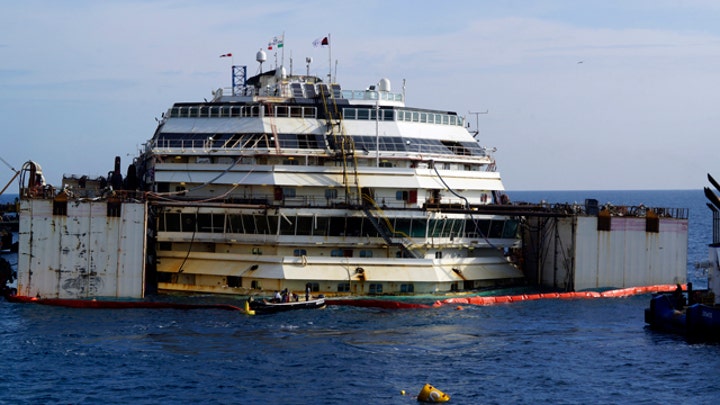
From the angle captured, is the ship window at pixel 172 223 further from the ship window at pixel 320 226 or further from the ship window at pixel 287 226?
the ship window at pixel 320 226

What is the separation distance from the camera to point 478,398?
49.8 m

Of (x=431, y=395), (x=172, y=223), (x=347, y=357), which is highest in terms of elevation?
(x=172, y=223)

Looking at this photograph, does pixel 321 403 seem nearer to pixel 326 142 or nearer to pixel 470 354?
pixel 470 354

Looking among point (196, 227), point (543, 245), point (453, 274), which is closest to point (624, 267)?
point (543, 245)

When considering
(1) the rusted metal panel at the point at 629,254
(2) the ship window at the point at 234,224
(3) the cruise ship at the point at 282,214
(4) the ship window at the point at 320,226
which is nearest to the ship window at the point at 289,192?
(3) the cruise ship at the point at 282,214

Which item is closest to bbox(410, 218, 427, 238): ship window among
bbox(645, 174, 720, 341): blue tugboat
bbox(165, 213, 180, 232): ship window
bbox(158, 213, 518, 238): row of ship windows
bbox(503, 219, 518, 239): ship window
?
bbox(158, 213, 518, 238): row of ship windows

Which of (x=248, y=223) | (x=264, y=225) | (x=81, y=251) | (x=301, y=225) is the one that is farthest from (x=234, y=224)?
(x=81, y=251)

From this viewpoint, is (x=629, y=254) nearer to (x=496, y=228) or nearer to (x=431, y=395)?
(x=496, y=228)

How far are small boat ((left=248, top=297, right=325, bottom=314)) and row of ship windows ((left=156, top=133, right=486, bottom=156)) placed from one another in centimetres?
1372

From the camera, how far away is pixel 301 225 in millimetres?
76312

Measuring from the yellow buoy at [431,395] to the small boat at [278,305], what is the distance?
23.1 metres

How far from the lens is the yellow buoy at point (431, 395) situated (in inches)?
1923

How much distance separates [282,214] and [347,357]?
20.5 m

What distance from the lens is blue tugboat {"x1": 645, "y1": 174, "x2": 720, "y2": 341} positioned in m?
66.3
